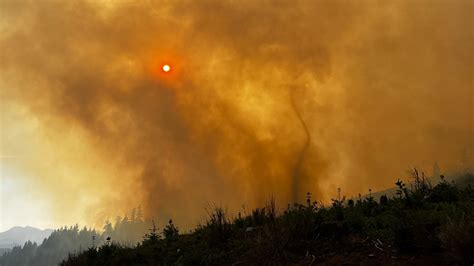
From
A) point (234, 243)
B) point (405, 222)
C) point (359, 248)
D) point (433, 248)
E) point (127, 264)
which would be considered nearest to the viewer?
point (433, 248)

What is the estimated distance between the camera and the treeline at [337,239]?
244 inches

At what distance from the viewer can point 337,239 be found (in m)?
7.73

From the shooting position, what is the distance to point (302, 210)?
9.25 meters

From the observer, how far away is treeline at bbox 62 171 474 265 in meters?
6.20

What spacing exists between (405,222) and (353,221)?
121 centimetres

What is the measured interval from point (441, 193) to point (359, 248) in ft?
17.4

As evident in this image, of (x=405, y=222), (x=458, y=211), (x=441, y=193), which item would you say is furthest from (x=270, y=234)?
(x=441, y=193)

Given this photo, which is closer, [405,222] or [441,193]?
[405,222]

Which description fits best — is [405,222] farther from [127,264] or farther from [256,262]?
[127,264]

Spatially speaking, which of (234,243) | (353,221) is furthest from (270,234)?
(353,221)

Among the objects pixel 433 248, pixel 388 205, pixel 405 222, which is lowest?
pixel 433 248

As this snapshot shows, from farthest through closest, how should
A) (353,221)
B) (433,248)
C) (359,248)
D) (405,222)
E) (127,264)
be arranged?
(127,264) → (353,221) → (405,222) → (359,248) → (433,248)

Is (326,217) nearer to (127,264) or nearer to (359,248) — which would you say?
(359,248)

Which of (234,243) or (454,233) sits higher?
(234,243)
